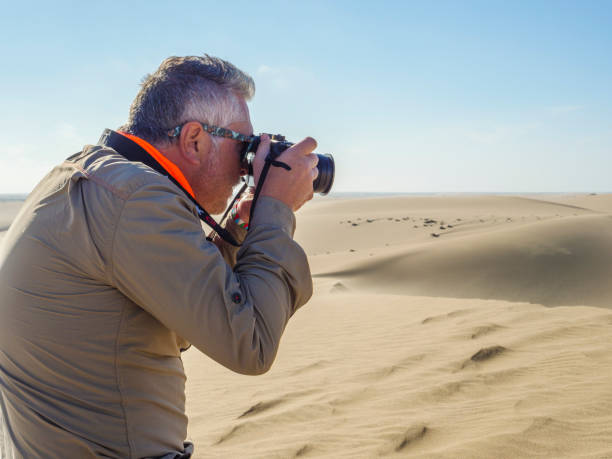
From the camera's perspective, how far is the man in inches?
43.2

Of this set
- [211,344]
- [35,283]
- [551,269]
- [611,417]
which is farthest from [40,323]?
[551,269]

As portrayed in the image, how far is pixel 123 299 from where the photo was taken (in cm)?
120

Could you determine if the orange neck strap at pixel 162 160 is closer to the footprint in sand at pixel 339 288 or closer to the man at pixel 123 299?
the man at pixel 123 299

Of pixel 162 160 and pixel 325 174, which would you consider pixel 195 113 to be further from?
pixel 325 174

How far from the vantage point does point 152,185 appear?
112 centimetres

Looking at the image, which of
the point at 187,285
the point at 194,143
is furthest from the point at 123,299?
the point at 194,143

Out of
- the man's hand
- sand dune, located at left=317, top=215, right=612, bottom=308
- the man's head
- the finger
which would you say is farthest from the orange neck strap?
sand dune, located at left=317, top=215, right=612, bottom=308

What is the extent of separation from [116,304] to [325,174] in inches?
35.2

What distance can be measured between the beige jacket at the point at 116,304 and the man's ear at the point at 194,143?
237mm

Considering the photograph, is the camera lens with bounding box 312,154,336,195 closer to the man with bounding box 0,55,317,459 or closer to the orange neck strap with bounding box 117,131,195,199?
the man with bounding box 0,55,317,459

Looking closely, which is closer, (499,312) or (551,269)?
(499,312)

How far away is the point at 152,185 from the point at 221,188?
484mm

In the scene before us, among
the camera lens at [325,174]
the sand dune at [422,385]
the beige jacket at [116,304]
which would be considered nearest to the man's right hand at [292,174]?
the beige jacket at [116,304]

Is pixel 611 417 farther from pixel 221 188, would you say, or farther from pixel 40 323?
pixel 40 323
